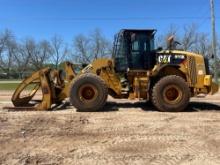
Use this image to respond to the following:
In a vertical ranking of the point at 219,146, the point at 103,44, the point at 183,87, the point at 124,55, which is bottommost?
the point at 219,146

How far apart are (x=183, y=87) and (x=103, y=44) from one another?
49131mm

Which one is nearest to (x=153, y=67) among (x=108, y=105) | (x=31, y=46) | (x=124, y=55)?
(x=124, y=55)

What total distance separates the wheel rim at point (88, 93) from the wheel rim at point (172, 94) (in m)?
2.39

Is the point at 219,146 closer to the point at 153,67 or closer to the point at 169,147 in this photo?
the point at 169,147

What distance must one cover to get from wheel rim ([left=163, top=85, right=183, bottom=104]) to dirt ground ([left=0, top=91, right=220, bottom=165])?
0.77 metres

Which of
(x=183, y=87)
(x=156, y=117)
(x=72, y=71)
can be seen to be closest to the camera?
(x=156, y=117)

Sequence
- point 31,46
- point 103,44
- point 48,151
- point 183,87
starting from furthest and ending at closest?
point 31,46, point 103,44, point 183,87, point 48,151

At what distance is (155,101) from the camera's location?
14.9 metres

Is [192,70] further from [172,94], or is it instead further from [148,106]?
[148,106]

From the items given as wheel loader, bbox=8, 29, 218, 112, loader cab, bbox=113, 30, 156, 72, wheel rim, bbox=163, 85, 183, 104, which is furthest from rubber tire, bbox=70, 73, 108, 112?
wheel rim, bbox=163, 85, 183, 104

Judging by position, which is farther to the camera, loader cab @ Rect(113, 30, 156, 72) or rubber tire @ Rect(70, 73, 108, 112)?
loader cab @ Rect(113, 30, 156, 72)

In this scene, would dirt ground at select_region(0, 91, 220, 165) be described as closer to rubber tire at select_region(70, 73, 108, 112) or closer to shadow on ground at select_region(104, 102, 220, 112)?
rubber tire at select_region(70, 73, 108, 112)

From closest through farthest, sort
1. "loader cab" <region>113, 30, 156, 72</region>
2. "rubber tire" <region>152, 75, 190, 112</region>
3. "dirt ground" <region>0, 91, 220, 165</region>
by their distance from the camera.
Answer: "dirt ground" <region>0, 91, 220, 165</region> < "rubber tire" <region>152, 75, 190, 112</region> < "loader cab" <region>113, 30, 156, 72</region>

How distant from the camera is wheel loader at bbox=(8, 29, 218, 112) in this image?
1493 centimetres
